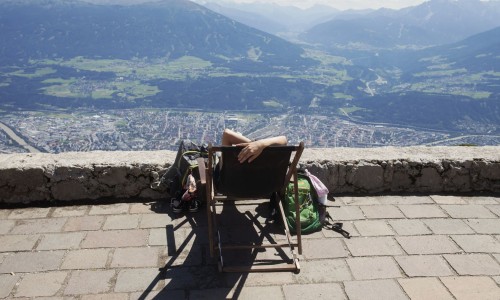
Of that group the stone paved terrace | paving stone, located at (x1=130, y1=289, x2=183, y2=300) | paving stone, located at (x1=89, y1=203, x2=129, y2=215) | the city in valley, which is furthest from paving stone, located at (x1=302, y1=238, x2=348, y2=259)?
the city in valley

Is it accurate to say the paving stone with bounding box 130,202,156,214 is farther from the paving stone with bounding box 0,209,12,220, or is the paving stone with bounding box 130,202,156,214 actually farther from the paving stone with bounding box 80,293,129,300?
the paving stone with bounding box 80,293,129,300

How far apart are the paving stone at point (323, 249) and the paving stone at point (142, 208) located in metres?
1.51

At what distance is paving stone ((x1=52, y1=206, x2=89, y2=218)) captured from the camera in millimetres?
3646

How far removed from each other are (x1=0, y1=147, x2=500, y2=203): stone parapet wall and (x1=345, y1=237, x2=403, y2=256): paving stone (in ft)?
3.07

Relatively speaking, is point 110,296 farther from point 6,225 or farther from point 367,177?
point 367,177

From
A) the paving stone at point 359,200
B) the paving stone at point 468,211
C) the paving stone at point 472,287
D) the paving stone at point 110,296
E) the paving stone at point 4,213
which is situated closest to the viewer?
the paving stone at point 110,296

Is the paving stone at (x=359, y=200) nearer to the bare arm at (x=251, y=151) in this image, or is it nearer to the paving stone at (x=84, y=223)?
the bare arm at (x=251, y=151)

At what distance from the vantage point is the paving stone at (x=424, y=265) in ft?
9.59

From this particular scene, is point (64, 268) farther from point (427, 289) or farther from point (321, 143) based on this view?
point (321, 143)

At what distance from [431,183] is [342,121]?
7630 cm

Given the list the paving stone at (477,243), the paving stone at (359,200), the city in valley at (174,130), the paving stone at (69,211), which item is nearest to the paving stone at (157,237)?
the paving stone at (69,211)

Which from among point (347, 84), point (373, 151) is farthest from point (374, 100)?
point (373, 151)

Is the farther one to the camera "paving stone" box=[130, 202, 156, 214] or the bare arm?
"paving stone" box=[130, 202, 156, 214]

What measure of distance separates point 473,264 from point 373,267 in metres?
0.80
